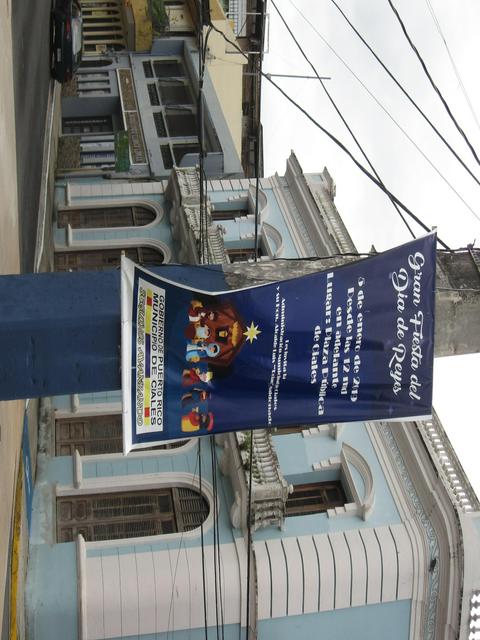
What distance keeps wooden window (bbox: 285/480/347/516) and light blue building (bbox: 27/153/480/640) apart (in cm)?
3

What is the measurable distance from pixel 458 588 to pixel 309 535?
2643mm

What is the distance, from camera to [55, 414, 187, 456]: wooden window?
54.3 feet

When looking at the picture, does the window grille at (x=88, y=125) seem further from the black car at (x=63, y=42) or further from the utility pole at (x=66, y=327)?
the utility pole at (x=66, y=327)

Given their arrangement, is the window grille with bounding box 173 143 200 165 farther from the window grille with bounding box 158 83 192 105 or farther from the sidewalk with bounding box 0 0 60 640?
the sidewalk with bounding box 0 0 60 640

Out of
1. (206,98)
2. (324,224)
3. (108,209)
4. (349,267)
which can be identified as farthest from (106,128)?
(349,267)

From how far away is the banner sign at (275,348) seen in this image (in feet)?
22.7

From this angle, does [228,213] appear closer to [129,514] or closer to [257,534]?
[129,514]

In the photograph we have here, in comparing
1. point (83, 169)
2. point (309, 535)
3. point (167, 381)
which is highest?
point (83, 169)

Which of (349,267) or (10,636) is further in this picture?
(10,636)

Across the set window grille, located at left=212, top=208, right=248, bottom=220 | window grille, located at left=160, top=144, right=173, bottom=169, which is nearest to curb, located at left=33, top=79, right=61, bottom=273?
window grille, located at left=160, top=144, right=173, bottom=169

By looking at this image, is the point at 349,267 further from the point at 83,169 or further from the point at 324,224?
the point at 83,169

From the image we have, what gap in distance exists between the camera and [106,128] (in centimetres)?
2889

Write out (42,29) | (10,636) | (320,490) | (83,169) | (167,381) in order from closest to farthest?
1. (167,381)
2. (10,636)
3. (320,490)
4. (42,29)
5. (83,169)

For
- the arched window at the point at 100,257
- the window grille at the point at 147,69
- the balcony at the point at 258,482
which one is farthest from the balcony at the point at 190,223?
the window grille at the point at 147,69
